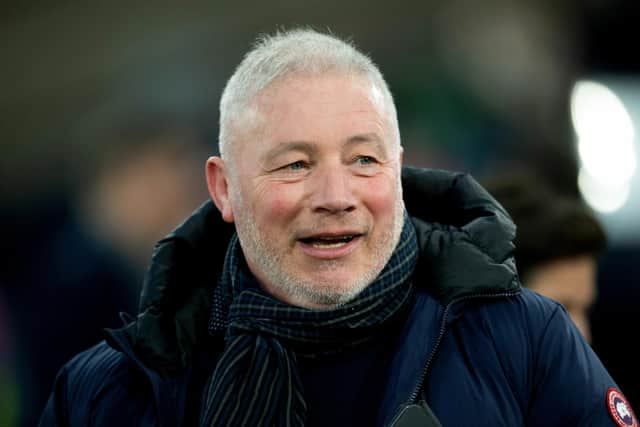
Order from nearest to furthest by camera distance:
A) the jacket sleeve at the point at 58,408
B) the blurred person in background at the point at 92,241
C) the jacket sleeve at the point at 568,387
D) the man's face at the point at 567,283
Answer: the jacket sleeve at the point at 568,387
the jacket sleeve at the point at 58,408
the man's face at the point at 567,283
the blurred person in background at the point at 92,241

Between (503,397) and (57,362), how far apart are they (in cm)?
234

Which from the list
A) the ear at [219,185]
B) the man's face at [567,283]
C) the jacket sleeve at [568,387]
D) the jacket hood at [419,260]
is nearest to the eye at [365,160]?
the jacket hood at [419,260]

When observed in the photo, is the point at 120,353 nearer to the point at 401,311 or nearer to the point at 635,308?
the point at 401,311

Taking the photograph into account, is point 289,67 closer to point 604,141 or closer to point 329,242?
point 329,242

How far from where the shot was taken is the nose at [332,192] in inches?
68.5

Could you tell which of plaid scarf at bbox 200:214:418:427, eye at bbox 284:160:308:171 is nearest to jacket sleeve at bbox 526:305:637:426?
plaid scarf at bbox 200:214:418:427

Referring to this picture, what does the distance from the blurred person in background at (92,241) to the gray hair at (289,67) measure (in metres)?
1.89

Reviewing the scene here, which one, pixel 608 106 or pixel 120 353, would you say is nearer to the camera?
pixel 120 353

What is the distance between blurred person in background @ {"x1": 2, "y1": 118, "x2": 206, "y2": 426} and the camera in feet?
12.0

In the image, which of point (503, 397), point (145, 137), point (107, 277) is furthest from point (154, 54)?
point (503, 397)

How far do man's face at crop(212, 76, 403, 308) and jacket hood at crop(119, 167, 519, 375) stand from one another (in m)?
0.14

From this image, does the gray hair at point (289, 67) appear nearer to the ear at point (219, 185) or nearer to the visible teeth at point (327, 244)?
the ear at point (219, 185)

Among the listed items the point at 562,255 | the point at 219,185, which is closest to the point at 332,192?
the point at 219,185

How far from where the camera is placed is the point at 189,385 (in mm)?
1936
